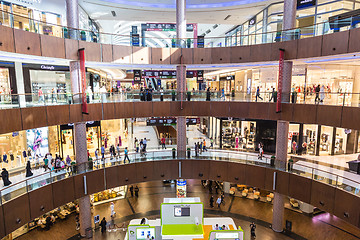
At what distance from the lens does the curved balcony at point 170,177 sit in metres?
11.2

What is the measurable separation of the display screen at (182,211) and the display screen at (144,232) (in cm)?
144

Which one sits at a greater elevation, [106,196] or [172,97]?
[172,97]

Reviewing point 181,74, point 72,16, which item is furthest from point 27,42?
point 181,74

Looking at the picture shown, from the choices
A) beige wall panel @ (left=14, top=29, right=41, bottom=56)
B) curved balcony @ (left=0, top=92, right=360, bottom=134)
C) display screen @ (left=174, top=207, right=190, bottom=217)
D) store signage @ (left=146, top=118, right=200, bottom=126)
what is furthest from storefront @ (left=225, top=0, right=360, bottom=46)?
beige wall panel @ (left=14, top=29, right=41, bottom=56)

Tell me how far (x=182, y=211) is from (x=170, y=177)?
21.7 feet

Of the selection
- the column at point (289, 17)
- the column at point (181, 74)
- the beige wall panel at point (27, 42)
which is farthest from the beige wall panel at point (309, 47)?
the beige wall panel at point (27, 42)

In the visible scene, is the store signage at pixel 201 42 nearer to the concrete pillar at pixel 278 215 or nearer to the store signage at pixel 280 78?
the store signage at pixel 280 78

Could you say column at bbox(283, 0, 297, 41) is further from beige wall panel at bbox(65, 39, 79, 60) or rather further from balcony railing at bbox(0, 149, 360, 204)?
beige wall panel at bbox(65, 39, 79, 60)

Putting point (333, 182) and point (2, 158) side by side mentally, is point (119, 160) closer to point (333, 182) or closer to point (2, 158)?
point (2, 158)

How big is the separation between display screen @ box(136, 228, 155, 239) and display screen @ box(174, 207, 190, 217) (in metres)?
1.44

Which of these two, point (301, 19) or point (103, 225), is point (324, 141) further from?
point (103, 225)

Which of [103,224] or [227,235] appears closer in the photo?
[227,235]

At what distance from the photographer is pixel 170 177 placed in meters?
18.1

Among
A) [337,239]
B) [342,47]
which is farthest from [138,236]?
[342,47]
